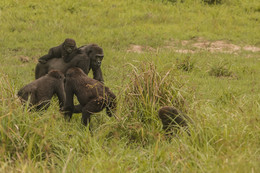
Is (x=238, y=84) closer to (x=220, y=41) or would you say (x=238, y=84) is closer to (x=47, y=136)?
(x=220, y=41)

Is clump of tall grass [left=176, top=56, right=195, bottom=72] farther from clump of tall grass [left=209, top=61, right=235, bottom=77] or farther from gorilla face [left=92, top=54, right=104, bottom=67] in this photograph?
gorilla face [left=92, top=54, right=104, bottom=67]

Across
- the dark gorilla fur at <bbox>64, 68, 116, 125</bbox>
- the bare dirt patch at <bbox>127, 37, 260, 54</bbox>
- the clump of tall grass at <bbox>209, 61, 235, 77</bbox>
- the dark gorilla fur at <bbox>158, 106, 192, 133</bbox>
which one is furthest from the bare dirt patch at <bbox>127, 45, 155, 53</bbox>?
the dark gorilla fur at <bbox>158, 106, 192, 133</bbox>

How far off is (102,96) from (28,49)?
5.59 metres

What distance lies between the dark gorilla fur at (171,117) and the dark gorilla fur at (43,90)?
1.52m

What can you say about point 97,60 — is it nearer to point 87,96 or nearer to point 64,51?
point 64,51

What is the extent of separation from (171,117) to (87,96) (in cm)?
114

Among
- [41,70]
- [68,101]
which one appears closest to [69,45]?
[41,70]

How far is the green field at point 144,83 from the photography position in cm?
427

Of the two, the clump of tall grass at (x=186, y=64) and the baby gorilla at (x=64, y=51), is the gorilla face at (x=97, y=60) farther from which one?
the clump of tall grass at (x=186, y=64)

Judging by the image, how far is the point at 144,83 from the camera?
560cm

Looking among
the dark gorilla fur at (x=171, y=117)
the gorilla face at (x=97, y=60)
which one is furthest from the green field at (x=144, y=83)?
the gorilla face at (x=97, y=60)

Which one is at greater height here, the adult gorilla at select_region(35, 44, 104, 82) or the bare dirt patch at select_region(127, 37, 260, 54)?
the adult gorilla at select_region(35, 44, 104, 82)

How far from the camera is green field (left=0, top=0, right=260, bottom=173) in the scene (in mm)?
4273

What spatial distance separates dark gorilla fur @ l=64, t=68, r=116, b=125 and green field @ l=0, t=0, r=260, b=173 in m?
0.16
